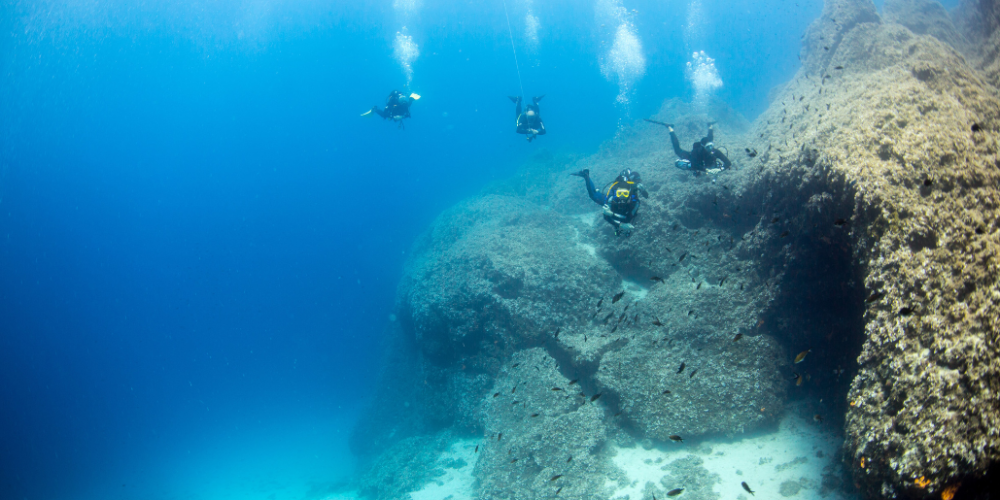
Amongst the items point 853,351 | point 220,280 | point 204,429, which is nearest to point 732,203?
point 853,351

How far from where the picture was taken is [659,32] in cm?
9206

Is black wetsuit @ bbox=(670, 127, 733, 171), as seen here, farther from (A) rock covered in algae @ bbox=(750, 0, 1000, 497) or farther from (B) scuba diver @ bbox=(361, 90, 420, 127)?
(B) scuba diver @ bbox=(361, 90, 420, 127)

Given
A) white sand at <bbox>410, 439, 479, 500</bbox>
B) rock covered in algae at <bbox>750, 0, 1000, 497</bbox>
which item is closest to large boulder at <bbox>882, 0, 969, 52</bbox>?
rock covered in algae at <bbox>750, 0, 1000, 497</bbox>

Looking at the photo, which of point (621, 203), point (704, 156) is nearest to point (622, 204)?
point (621, 203)

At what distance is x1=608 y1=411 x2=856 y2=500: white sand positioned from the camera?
5797mm

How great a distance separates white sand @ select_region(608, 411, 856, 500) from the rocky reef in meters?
0.31

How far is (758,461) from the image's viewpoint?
6453 millimetres

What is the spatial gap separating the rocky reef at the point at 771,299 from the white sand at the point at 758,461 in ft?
1.00

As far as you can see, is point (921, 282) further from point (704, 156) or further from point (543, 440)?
point (543, 440)

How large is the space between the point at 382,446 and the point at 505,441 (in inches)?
358

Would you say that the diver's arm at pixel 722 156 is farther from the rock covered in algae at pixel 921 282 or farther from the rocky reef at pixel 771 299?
the rock covered in algae at pixel 921 282

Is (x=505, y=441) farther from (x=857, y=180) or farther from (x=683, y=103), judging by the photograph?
(x=683, y=103)

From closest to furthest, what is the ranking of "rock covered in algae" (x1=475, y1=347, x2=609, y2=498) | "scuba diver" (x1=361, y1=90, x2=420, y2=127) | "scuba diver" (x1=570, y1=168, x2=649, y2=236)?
"scuba diver" (x1=570, y1=168, x2=649, y2=236), "rock covered in algae" (x1=475, y1=347, x2=609, y2=498), "scuba diver" (x1=361, y1=90, x2=420, y2=127)

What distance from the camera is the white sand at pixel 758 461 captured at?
5797 millimetres
